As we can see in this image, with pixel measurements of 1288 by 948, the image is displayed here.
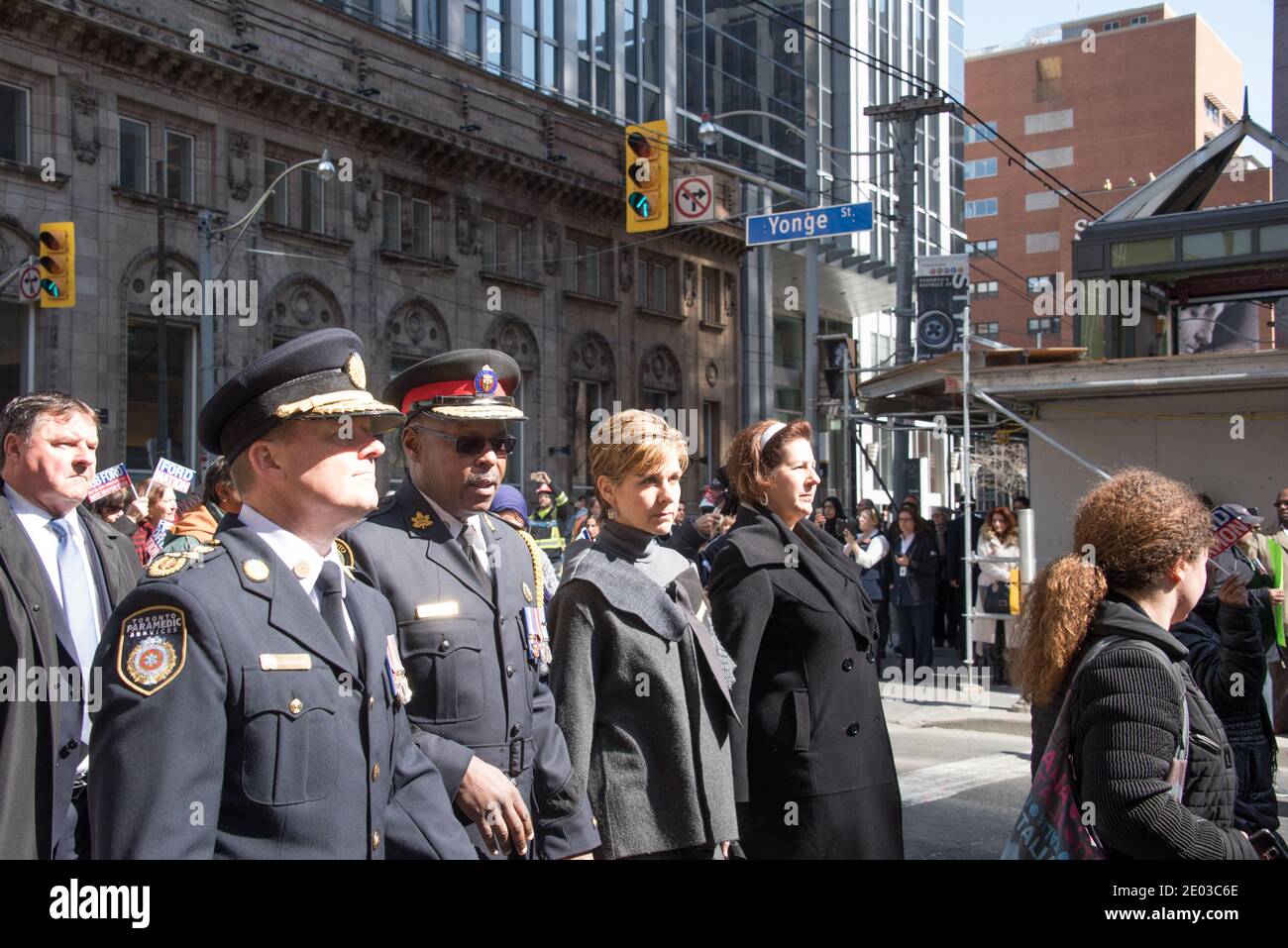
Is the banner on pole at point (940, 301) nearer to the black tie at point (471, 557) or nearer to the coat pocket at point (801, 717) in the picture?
the coat pocket at point (801, 717)

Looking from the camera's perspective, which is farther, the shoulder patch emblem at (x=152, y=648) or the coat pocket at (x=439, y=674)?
the coat pocket at (x=439, y=674)

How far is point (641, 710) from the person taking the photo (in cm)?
392

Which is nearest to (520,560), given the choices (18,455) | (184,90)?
(18,455)

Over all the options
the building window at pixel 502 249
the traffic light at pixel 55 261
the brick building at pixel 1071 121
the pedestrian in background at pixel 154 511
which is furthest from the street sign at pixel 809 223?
the brick building at pixel 1071 121

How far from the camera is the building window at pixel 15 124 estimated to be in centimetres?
2338

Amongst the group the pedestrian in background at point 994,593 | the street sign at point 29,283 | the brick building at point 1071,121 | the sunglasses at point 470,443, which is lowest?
the pedestrian in background at point 994,593

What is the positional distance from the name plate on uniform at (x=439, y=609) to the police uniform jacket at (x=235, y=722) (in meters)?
0.69

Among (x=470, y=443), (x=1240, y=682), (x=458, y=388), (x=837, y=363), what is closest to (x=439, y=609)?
(x=470, y=443)

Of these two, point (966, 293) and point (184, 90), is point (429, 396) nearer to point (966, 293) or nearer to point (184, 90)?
point (966, 293)

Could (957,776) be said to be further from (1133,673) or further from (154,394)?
(154,394)

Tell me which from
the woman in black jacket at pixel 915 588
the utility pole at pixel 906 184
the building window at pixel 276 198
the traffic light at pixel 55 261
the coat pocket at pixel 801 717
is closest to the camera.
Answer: the coat pocket at pixel 801 717

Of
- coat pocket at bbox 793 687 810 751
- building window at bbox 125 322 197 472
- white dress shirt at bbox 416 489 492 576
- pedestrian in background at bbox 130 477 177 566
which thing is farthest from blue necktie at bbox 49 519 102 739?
building window at bbox 125 322 197 472

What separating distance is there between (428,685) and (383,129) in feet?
94.8

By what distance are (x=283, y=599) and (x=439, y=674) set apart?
0.91 m
